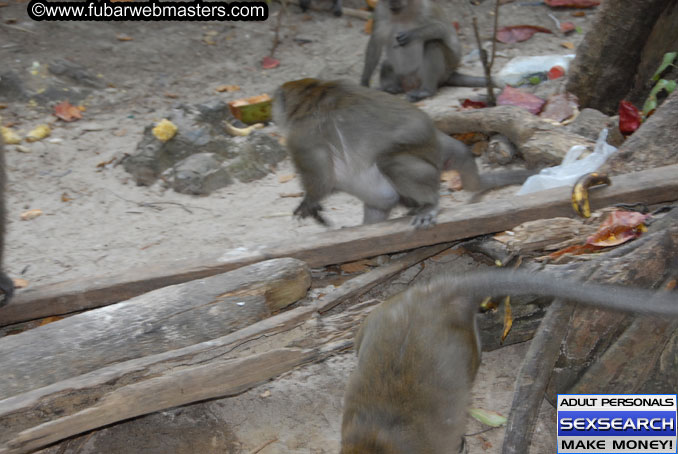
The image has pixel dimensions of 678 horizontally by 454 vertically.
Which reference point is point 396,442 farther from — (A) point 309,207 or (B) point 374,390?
(A) point 309,207

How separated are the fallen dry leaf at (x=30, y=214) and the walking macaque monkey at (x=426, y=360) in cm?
312

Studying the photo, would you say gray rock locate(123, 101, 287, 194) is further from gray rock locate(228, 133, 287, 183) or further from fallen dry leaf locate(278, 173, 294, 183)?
fallen dry leaf locate(278, 173, 294, 183)

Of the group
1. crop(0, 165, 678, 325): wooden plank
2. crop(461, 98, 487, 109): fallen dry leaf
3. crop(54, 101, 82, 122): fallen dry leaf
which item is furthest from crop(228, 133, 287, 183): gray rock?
crop(0, 165, 678, 325): wooden plank

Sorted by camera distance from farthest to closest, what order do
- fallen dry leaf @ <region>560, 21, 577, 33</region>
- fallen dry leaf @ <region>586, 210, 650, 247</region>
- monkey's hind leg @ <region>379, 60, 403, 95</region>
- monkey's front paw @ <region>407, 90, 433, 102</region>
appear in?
fallen dry leaf @ <region>560, 21, 577, 33</region>
monkey's hind leg @ <region>379, 60, 403, 95</region>
monkey's front paw @ <region>407, 90, 433, 102</region>
fallen dry leaf @ <region>586, 210, 650, 247</region>

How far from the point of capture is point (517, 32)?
25.6 ft

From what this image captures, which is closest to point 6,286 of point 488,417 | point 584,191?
point 488,417

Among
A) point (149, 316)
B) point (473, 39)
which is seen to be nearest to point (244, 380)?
point (149, 316)

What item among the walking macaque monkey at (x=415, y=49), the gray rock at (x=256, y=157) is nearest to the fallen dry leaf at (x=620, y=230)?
the gray rock at (x=256, y=157)

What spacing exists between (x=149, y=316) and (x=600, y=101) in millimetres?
4058

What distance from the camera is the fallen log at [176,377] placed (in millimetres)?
2447

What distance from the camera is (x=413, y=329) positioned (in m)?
2.40

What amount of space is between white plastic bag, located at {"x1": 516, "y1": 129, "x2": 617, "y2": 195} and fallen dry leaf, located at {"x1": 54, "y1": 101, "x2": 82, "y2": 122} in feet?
13.3

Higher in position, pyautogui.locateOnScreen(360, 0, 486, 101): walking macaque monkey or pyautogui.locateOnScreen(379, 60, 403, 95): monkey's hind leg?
pyautogui.locateOnScreen(360, 0, 486, 101): walking macaque monkey

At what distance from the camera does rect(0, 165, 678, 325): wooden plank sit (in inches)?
126
